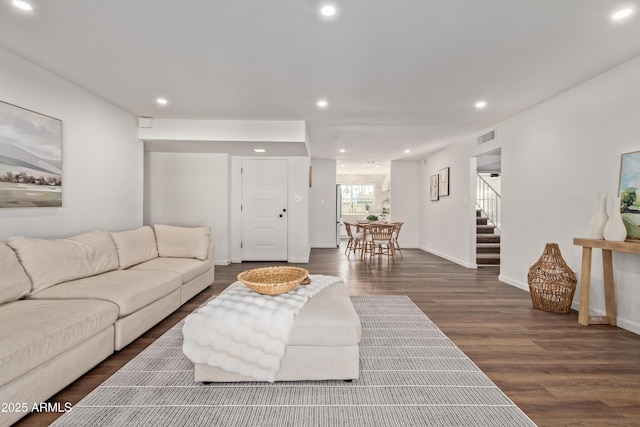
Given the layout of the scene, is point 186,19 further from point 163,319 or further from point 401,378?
point 401,378

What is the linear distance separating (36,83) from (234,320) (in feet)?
9.79

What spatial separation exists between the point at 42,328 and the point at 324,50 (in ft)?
8.78

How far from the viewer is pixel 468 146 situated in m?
5.37

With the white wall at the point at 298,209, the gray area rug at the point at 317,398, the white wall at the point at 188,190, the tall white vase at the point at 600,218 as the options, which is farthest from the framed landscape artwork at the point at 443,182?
the gray area rug at the point at 317,398

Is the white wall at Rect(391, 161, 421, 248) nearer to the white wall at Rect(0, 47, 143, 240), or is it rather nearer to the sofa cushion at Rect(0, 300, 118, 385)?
the white wall at Rect(0, 47, 143, 240)

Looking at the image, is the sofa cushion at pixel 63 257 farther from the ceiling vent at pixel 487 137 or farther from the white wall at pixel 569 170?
the ceiling vent at pixel 487 137

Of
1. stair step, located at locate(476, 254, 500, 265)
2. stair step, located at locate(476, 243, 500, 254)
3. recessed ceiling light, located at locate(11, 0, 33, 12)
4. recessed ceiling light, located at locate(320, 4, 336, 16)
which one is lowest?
stair step, located at locate(476, 254, 500, 265)

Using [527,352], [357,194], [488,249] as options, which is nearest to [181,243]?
[527,352]

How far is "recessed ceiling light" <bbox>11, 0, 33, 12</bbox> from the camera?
188 centimetres

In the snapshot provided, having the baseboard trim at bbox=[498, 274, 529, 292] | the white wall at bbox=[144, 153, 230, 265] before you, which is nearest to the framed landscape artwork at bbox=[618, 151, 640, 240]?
the baseboard trim at bbox=[498, 274, 529, 292]

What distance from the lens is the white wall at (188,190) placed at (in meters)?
5.11

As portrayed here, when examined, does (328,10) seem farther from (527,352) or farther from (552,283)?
(552,283)

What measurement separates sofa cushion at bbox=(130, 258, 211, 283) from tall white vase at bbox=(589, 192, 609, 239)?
4132 millimetres

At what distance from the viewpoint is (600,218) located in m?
2.72
